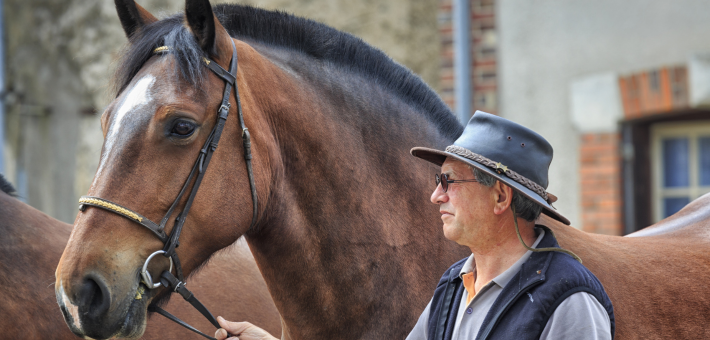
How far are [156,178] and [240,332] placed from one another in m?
0.64

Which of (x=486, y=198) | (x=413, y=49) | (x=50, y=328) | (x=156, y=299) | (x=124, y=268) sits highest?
(x=413, y=49)

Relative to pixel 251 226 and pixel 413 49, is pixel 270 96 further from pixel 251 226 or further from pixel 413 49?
pixel 413 49

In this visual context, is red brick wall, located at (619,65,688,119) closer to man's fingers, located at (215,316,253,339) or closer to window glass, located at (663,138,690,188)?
window glass, located at (663,138,690,188)

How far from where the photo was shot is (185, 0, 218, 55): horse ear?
7.46 ft

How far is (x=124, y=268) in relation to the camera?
6.77 feet

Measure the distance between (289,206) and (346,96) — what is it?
50 centimetres

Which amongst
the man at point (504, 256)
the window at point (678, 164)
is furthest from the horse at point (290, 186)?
the window at point (678, 164)

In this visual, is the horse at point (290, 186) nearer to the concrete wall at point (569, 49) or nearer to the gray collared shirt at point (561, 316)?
the gray collared shirt at point (561, 316)

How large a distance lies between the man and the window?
519 centimetres

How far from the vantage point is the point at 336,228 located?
246 centimetres

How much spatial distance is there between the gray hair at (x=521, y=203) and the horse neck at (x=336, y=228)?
0.64m

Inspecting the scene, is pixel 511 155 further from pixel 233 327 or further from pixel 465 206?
pixel 233 327

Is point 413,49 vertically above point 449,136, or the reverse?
point 413,49

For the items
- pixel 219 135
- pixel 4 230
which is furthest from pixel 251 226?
pixel 4 230
